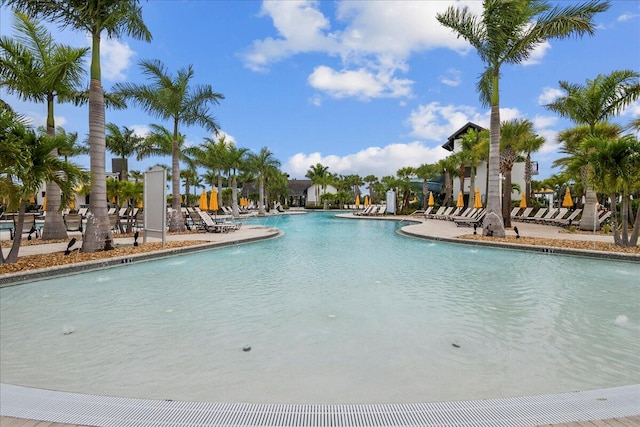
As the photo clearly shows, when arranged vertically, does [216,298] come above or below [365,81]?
below

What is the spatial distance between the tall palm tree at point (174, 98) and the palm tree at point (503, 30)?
1076cm

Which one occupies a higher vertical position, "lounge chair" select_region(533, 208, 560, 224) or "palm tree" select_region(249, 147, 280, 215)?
"palm tree" select_region(249, 147, 280, 215)

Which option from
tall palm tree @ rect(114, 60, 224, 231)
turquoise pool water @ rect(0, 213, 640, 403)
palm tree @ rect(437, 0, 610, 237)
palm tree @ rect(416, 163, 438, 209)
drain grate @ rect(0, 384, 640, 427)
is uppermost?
palm tree @ rect(437, 0, 610, 237)

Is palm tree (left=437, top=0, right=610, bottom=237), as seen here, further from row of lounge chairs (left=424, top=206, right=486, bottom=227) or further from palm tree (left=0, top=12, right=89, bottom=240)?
palm tree (left=0, top=12, right=89, bottom=240)

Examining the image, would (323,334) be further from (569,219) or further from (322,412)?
(569,219)

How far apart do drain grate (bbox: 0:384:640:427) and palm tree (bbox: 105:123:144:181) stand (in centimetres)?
2682

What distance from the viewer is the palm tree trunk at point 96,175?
1001 centimetres

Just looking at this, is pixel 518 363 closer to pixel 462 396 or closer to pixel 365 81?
pixel 462 396

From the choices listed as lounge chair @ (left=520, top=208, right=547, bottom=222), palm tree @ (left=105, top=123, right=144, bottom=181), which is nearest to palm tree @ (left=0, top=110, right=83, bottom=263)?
palm tree @ (left=105, top=123, right=144, bottom=181)

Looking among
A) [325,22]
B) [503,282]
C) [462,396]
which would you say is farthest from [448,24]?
[462,396]

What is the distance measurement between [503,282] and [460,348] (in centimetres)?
388

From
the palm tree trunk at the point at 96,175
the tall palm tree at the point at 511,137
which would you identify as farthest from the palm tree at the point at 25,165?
the tall palm tree at the point at 511,137

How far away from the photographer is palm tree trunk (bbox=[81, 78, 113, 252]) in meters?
10.0

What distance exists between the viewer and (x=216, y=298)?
5895 mm
